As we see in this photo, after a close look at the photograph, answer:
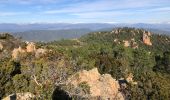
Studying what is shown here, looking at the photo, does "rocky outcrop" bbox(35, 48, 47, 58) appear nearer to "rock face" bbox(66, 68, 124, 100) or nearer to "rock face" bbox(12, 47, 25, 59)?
"rock face" bbox(12, 47, 25, 59)

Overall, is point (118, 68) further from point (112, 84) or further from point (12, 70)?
point (12, 70)

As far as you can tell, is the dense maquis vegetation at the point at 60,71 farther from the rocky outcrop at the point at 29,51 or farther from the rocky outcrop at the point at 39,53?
the rocky outcrop at the point at 29,51

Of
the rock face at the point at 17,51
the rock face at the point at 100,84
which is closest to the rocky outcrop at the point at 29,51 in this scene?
the rock face at the point at 17,51

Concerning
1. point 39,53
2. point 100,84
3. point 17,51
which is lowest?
point 39,53

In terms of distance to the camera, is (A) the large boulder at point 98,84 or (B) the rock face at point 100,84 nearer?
(A) the large boulder at point 98,84

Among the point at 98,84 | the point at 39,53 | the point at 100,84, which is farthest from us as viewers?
the point at 39,53

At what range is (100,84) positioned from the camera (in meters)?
54.0

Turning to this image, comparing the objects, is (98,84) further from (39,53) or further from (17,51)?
(17,51)

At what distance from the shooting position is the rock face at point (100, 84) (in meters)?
51.2

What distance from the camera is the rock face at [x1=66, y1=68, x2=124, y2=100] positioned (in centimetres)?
5115

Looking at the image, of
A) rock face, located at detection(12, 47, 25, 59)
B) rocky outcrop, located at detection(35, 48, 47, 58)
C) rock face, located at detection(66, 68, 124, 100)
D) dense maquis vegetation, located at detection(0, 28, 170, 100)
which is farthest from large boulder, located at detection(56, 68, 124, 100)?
rock face, located at detection(12, 47, 25, 59)

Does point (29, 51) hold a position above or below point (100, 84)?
below

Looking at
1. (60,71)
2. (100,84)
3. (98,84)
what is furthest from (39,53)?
(60,71)

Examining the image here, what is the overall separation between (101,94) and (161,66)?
97412 millimetres
